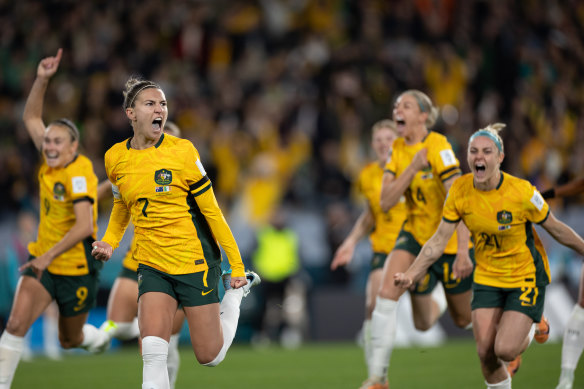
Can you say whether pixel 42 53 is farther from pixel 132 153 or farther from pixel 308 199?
pixel 132 153

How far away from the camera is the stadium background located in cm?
1554

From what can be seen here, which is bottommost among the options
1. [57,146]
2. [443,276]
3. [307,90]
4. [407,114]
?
[443,276]

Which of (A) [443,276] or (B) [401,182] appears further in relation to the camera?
(A) [443,276]

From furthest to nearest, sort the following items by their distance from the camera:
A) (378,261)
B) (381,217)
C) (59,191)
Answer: (381,217) < (378,261) < (59,191)

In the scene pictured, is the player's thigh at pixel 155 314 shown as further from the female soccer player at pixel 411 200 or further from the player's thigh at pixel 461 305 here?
the player's thigh at pixel 461 305

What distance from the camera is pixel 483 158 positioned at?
6.72 m

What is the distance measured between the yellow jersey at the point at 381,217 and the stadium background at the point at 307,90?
505 centimetres

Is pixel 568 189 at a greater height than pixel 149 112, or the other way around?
pixel 149 112

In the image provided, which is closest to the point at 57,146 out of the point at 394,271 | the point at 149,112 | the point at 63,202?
the point at 63,202

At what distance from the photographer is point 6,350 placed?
7.57 m

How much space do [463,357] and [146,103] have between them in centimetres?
770

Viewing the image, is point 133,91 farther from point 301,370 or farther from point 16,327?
point 301,370

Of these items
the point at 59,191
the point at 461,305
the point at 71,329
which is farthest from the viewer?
the point at 461,305

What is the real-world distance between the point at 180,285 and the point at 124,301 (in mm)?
2595
